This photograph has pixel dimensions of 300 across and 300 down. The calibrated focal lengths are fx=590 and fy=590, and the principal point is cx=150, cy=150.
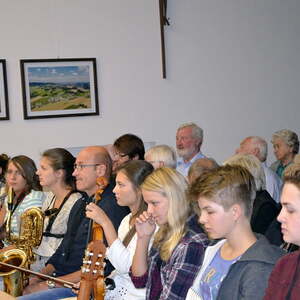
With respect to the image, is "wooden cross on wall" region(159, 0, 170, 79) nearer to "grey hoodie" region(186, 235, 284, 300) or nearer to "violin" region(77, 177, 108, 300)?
"violin" region(77, 177, 108, 300)

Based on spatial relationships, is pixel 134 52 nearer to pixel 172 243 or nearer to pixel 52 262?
pixel 52 262

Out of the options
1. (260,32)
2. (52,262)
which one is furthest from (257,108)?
(52,262)

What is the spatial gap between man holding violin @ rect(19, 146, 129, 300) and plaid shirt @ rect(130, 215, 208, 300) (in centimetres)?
80

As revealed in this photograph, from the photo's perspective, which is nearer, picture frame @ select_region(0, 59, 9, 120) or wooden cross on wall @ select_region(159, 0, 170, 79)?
picture frame @ select_region(0, 59, 9, 120)

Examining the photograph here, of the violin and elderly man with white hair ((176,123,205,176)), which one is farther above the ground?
elderly man with white hair ((176,123,205,176))

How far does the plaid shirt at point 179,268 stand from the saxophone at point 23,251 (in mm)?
1256

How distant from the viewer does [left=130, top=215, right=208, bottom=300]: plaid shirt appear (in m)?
2.66

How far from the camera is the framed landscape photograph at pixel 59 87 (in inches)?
247

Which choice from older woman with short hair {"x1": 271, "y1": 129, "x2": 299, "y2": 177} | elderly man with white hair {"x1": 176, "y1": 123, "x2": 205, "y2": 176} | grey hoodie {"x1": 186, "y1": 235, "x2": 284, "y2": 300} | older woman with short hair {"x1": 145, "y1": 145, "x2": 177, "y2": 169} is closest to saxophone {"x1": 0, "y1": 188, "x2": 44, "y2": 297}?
older woman with short hair {"x1": 145, "y1": 145, "x2": 177, "y2": 169}

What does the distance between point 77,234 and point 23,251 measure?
1.64 feet

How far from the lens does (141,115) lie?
6758 millimetres

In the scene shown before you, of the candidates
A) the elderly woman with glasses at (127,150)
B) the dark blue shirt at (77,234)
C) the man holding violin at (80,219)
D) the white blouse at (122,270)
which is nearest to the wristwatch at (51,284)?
the man holding violin at (80,219)

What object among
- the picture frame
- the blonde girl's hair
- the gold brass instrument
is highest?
the picture frame

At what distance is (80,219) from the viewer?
3.85 metres
